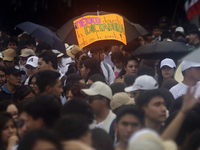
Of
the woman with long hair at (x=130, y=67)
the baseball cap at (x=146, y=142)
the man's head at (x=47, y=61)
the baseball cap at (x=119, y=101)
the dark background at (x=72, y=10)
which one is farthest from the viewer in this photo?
the dark background at (x=72, y=10)

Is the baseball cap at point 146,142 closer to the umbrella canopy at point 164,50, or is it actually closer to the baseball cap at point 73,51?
the umbrella canopy at point 164,50

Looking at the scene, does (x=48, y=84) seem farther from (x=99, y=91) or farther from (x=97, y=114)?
(x=97, y=114)

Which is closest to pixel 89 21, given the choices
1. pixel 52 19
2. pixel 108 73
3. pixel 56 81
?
pixel 108 73

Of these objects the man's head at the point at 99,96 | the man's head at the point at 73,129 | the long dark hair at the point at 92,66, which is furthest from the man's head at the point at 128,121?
the long dark hair at the point at 92,66

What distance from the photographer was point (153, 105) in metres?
4.04

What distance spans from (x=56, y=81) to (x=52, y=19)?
13505mm

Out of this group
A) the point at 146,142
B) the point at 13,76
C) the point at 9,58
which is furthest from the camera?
the point at 9,58

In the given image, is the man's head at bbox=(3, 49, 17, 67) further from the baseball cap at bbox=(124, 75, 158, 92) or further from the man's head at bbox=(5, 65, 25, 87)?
the baseball cap at bbox=(124, 75, 158, 92)

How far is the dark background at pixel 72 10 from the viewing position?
1634 cm

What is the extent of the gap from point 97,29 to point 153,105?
3.06 meters

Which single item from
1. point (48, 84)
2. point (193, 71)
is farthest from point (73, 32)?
point (193, 71)

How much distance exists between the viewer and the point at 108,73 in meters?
7.00

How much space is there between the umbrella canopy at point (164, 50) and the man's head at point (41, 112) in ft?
12.0

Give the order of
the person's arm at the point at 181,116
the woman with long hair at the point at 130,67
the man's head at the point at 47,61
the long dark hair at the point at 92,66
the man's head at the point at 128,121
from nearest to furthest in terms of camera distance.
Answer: the person's arm at the point at 181,116, the man's head at the point at 128,121, the man's head at the point at 47,61, the long dark hair at the point at 92,66, the woman with long hair at the point at 130,67
